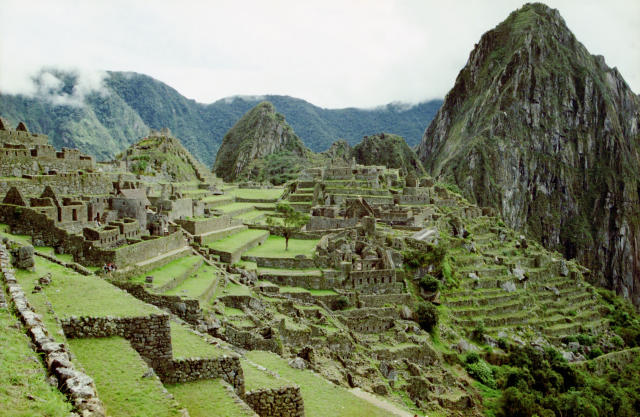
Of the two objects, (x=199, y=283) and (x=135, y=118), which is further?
(x=135, y=118)

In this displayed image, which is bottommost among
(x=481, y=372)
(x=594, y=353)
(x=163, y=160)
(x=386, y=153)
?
(x=594, y=353)

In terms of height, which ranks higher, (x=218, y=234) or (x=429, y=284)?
(x=218, y=234)

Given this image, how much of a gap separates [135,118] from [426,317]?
7489cm

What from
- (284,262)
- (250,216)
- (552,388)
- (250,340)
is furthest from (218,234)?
(552,388)

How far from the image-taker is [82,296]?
970 cm

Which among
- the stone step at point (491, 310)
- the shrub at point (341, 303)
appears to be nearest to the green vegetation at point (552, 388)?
the stone step at point (491, 310)

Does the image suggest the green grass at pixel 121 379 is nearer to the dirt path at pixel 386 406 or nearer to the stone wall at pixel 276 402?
the stone wall at pixel 276 402

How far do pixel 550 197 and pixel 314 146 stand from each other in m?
88.9

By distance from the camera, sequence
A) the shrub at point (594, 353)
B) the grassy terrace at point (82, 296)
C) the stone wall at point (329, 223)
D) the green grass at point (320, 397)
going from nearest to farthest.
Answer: the grassy terrace at point (82, 296), the green grass at point (320, 397), the shrub at point (594, 353), the stone wall at point (329, 223)

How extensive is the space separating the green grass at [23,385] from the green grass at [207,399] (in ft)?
8.98

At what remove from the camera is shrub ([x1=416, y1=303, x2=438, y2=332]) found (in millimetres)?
27219

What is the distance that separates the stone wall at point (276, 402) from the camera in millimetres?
8969

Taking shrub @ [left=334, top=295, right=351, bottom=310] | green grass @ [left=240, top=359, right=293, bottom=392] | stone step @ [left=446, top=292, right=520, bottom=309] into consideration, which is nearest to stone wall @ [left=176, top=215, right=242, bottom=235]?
shrub @ [left=334, top=295, right=351, bottom=310]

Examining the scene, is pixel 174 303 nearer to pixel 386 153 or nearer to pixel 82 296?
pixel 82 296
